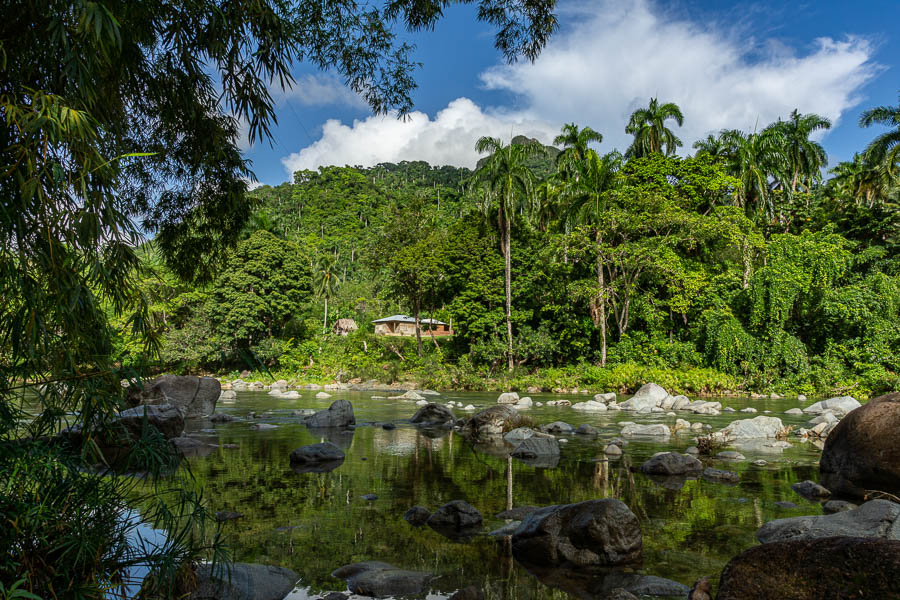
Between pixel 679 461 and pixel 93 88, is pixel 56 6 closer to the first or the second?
pixel 93 88

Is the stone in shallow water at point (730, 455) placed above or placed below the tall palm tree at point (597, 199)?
below

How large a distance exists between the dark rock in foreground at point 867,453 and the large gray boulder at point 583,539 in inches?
169

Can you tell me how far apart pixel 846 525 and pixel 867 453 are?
2.98 m

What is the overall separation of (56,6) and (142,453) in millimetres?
2733

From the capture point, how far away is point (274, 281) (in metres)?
36.0

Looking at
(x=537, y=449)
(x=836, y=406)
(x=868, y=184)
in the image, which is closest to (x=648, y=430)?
(x=537, y=449)

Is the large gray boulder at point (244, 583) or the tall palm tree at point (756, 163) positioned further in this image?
the tall palm tree at point (756, 163)

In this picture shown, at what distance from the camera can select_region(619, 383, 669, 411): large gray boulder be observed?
20156 millimetres

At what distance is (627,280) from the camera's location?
28.9 m

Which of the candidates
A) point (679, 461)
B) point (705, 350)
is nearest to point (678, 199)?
point (705, 350)

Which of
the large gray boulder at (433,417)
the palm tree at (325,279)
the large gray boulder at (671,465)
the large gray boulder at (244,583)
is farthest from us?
the palm tree at (325,279)

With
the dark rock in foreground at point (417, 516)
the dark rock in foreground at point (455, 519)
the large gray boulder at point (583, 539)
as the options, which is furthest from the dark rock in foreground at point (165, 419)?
the large gray boulder at point (583, 539)

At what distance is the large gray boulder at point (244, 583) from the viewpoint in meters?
3.99

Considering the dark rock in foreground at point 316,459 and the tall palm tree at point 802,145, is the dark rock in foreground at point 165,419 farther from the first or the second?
the tall palm tree at point 802,145
